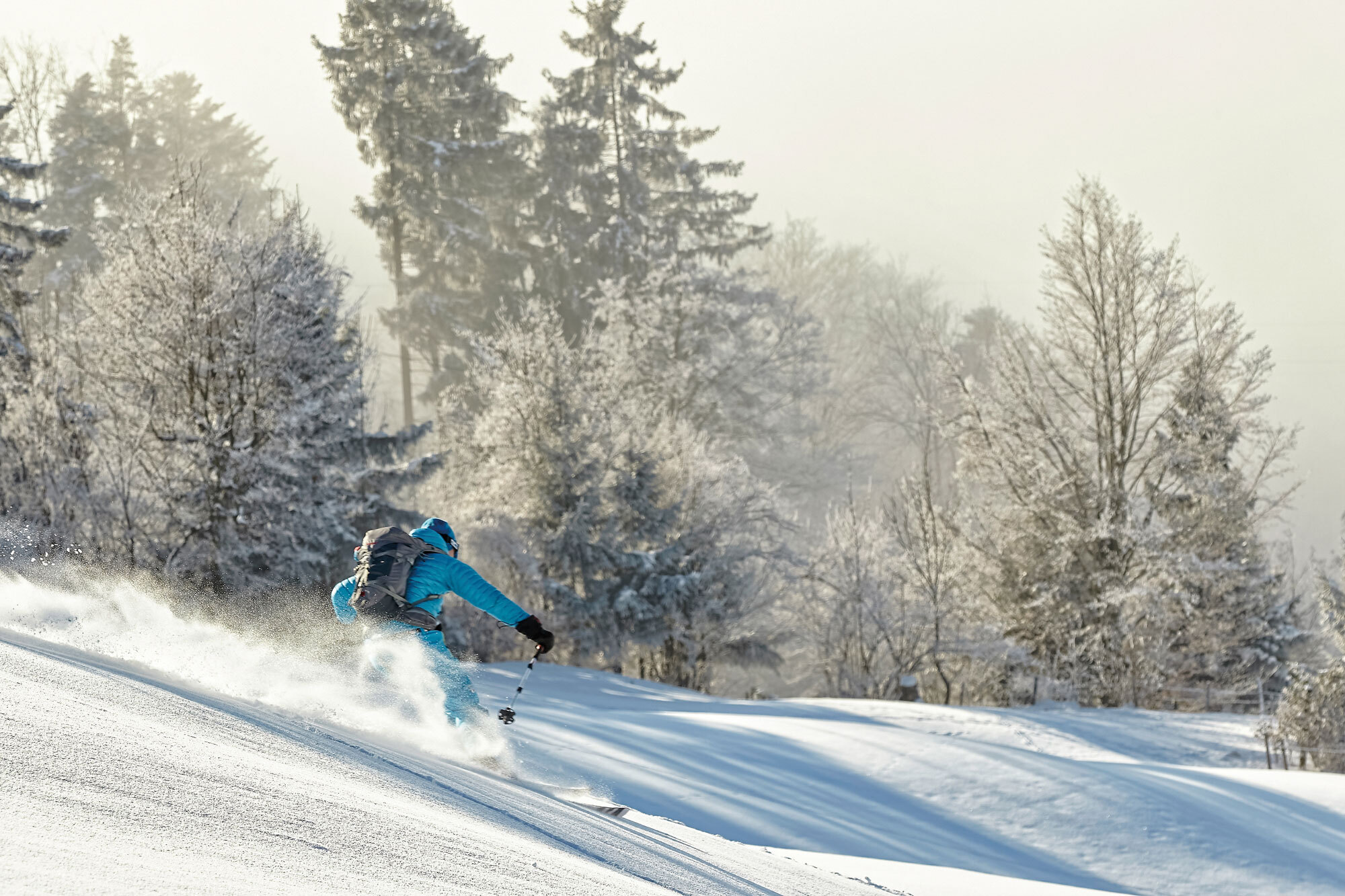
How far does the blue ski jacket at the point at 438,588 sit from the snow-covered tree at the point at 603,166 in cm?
2854

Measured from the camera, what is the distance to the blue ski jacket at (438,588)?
6434mm

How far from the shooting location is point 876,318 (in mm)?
57719

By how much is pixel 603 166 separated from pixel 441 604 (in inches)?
1219

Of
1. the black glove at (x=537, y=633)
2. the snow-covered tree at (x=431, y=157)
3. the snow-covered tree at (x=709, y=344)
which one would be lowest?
the black glove at (x=537, y=633)

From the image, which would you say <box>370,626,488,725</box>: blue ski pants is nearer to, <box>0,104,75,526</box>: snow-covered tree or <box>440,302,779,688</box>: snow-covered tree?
<box>0,104,75,526</box>: snow-covered tree

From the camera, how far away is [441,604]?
21.8 feet

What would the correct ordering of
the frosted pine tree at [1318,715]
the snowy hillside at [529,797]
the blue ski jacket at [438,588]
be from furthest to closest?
1. the frosted pine tree at [1318,715]
2. the blue ski jacket at [438,588]
3. the snowy hillside at [529,797]

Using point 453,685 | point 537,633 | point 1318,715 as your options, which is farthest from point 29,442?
point 1318,715

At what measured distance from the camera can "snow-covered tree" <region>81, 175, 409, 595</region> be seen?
1639cm

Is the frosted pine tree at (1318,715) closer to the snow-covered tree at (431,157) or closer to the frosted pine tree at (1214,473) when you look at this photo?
the frosted pine tree at (1214,473)

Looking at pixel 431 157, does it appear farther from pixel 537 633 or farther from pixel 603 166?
pixel 537 633

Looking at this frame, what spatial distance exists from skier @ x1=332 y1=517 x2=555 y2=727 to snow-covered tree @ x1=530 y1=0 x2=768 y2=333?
28542mm

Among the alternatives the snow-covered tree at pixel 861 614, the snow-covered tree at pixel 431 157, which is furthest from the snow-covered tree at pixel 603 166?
the snow-covered tree at pixel 861 614

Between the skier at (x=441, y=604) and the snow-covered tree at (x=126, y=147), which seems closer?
the skier at (x=441, y=604)
